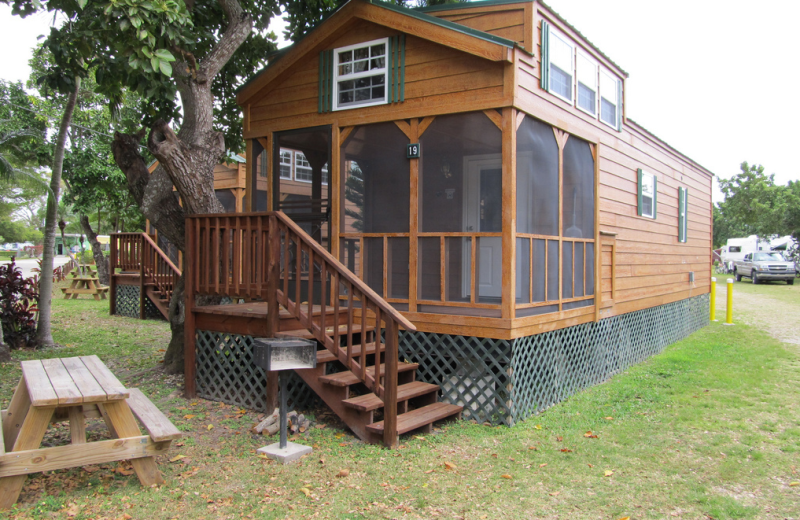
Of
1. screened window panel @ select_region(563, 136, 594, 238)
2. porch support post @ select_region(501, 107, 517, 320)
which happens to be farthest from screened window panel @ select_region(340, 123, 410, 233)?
screened window panel @ select_region(563, 136, 594, 238)

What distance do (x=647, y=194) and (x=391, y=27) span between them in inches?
236

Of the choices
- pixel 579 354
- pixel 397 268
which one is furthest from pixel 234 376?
pixel 579 354

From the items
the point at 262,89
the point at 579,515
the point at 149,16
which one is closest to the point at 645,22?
the point at 262,89

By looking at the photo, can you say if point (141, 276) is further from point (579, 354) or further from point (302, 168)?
point (579, 354)

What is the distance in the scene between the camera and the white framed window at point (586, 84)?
7301 mm

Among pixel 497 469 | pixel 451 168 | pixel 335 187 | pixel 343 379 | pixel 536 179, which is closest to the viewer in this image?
pixel 497 469

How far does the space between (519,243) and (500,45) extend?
75.3 inches

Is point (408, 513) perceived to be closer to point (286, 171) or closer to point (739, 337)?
point (286, 171)

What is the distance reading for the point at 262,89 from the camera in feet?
24.1

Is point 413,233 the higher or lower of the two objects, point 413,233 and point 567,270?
the higher

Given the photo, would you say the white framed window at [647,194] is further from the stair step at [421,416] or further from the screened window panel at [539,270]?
the stair step at [421,416]

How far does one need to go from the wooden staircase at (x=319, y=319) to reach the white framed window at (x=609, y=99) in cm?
459

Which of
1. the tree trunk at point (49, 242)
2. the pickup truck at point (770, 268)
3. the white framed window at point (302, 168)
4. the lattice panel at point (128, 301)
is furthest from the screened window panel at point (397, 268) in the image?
the pickup truck at point (770, 268)

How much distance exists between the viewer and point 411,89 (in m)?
6.26
